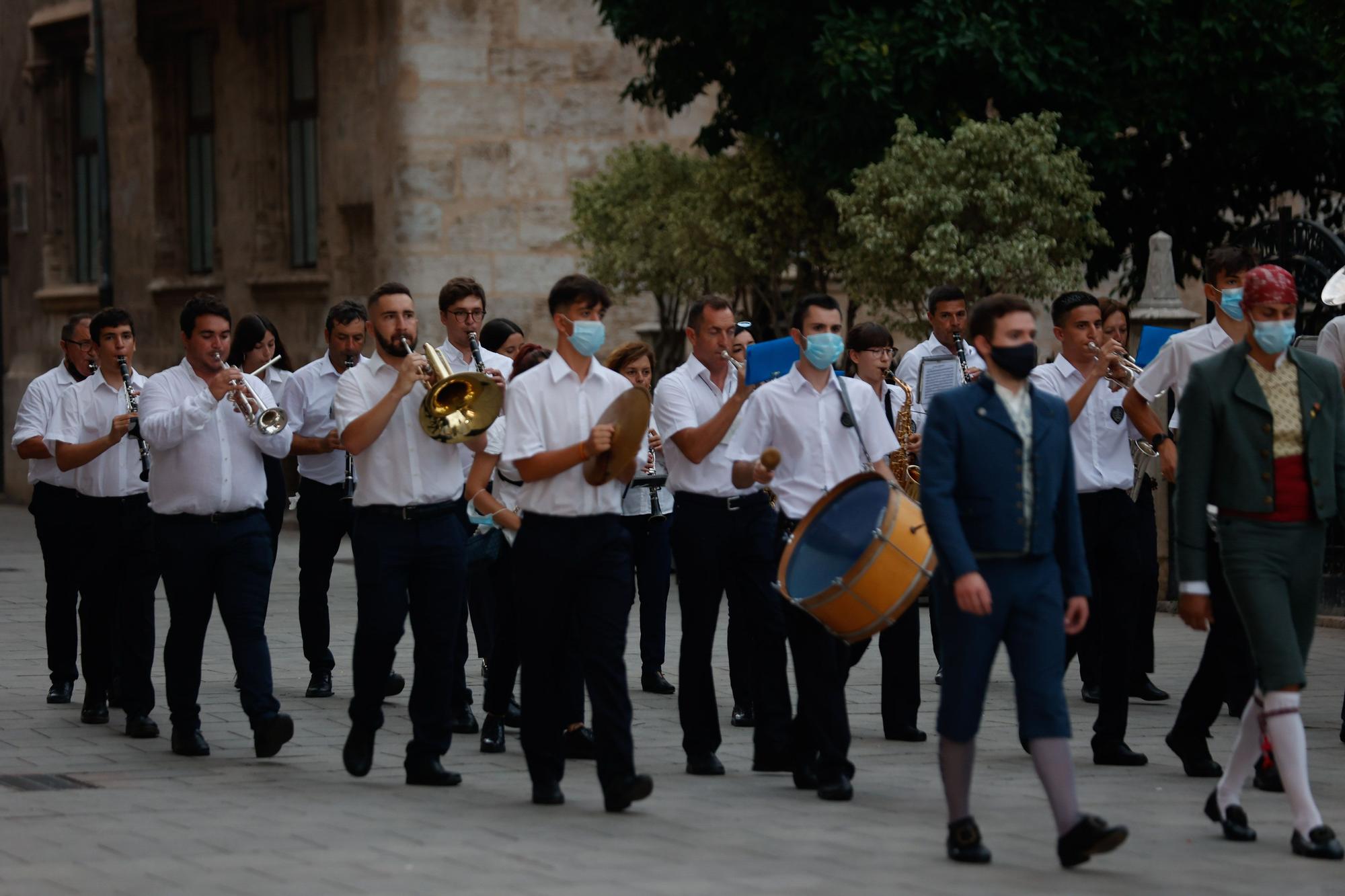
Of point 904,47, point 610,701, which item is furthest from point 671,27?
point 610,701

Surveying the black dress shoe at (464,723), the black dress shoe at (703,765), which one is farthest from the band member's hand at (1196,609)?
the black dress shoe at (464,723)

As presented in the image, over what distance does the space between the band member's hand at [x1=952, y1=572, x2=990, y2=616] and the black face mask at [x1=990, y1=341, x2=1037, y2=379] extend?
699 millimetres

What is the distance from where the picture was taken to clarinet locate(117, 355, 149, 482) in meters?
10.8

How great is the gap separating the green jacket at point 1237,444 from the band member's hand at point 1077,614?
17.6 inches

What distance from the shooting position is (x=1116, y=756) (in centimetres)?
962

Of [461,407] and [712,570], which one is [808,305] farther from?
[461,407]

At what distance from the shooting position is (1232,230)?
22.7 meters

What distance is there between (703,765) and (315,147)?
18455 millimetres

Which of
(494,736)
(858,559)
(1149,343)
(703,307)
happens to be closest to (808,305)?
(703,307)

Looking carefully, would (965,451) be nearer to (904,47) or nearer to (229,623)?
(229,623)

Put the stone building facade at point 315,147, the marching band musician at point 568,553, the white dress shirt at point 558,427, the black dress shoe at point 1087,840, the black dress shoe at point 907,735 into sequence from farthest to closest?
the stone building facade at point 315,147 → the black dress shoe at point 907,735 → the white dress shirt at point 558,427 → the marching band musician at point 568,553 → the black dress shoe at point 1087,840

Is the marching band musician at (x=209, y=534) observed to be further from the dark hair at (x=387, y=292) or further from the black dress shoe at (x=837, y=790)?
the black dress shoe at (x=837, y=790)

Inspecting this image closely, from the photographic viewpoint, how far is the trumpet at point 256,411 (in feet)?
32.4

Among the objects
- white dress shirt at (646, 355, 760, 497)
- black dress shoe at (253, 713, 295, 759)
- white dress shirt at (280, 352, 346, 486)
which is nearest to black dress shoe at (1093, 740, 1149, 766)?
white dress shirt at (646, 355, 760, 497)
